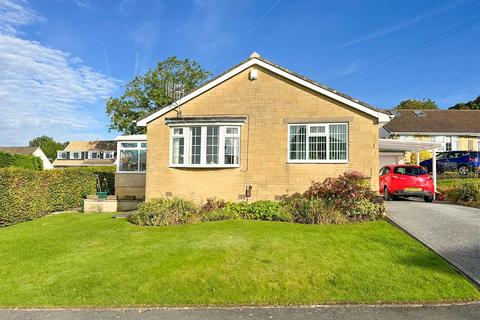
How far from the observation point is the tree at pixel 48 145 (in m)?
105

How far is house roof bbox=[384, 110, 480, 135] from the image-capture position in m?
35.1

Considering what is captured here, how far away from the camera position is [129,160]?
19594 mm

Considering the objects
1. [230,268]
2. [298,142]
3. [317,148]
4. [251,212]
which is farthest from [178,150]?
[230,268]

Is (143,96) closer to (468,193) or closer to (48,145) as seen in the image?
(468,193)

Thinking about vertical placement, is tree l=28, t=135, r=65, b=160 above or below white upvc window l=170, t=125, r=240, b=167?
above

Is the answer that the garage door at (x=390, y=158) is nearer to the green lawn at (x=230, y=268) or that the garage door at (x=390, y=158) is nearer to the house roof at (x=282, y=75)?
the house roof at (x=282, y=75)

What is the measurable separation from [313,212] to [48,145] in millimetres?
114742

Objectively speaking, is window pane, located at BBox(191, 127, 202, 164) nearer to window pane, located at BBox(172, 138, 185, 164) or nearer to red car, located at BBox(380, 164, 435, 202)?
window pane, located at BBox(172, 138, 185, 164)

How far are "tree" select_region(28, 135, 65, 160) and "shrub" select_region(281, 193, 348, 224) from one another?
351ft

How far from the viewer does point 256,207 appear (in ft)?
42.0

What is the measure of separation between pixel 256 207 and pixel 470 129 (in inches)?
1262

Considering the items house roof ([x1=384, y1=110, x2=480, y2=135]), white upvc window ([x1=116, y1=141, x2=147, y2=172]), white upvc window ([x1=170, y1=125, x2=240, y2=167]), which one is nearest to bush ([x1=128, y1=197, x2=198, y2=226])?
white upvc window ([x1=170, y1=125, x2=240, y2=167])

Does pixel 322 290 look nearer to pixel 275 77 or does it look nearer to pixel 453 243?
pixel 453 243

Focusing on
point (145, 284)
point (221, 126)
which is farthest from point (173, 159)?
point (145, 284)
